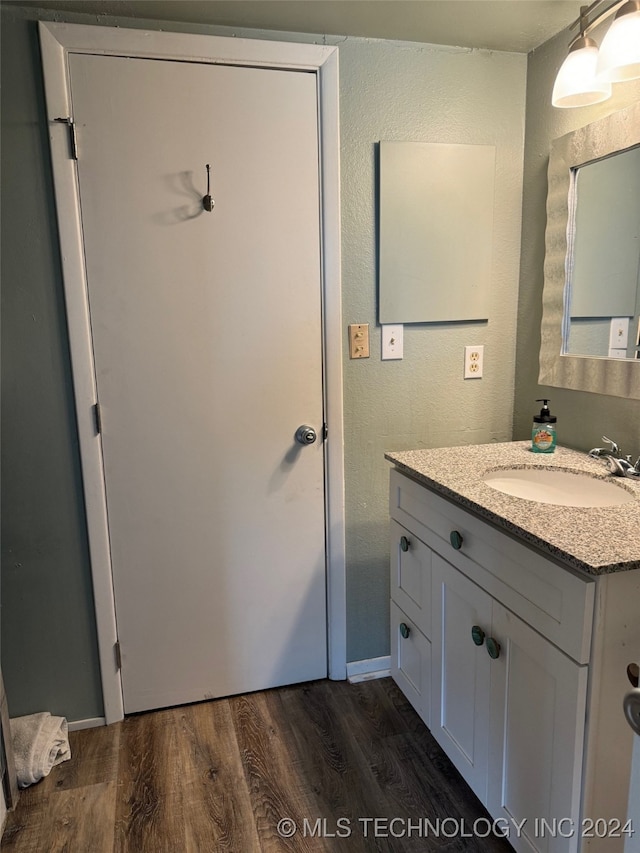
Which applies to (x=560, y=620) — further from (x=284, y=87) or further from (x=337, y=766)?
(x=284, y=87)

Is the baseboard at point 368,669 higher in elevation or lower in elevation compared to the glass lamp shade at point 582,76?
lower

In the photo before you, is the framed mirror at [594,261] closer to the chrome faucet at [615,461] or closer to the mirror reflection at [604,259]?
the mirror reflection at [604,259]

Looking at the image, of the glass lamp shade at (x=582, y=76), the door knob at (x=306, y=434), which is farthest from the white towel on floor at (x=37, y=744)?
the glass lamp shade at (x=582, y=76)

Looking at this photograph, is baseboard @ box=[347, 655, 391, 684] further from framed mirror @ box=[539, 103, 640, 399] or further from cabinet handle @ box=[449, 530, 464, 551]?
framed mirror @ box=[539, 103, 640, 399]

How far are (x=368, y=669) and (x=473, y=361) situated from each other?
3.93ft

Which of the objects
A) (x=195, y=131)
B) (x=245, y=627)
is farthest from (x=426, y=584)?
(x=195, y=131)

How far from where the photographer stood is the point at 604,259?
1.66 m

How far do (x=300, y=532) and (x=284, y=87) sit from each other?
4.66 feet

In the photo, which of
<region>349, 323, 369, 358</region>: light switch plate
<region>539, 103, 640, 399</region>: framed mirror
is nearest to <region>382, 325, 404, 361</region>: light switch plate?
<region>349, 323, 369, 358</region>: light switch plate

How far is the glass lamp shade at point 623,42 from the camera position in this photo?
1.32 metres

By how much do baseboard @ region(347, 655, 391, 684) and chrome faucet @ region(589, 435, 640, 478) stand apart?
3.55 ft

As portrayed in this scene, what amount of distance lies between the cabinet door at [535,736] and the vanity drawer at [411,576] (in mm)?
335

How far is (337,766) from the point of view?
1.72 metres

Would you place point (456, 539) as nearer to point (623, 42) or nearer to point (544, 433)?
point (544, 433)
